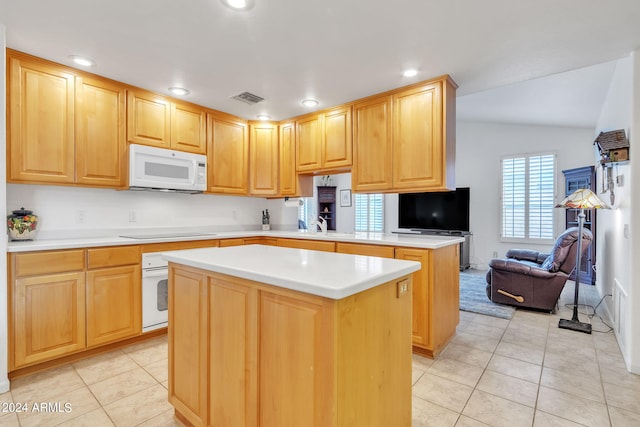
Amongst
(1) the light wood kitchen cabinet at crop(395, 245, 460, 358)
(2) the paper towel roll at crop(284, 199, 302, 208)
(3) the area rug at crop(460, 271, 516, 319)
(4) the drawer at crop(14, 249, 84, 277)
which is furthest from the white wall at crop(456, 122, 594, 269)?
(4) the drawer at crop(14, 249, 84, 277)

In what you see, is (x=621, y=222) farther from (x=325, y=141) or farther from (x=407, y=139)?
(x=325, y=141)

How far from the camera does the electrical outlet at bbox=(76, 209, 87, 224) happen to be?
2.93 meters

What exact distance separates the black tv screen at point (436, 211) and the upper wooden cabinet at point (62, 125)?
5.38m

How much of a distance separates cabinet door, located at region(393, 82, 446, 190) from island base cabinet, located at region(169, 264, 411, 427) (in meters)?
1.70

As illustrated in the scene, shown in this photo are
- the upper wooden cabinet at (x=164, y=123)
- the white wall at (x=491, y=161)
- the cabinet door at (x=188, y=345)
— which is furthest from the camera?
the white wall at (x=491, y=161)

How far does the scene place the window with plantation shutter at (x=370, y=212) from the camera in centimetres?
782

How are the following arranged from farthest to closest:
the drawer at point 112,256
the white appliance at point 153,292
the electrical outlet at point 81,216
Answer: the electrical outlet at point 81,216, the white appliance at point 153,292, the drawer at point 112,256

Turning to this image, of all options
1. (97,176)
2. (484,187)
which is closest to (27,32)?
(97,176)

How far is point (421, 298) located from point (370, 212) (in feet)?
18.1

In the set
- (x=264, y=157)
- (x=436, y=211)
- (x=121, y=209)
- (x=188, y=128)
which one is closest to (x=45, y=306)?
(x=121, y=209)

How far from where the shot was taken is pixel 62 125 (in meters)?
2.62

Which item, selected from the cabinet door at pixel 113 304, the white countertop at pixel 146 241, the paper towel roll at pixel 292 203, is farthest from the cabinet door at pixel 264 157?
the cabinet door at pixel 113 304

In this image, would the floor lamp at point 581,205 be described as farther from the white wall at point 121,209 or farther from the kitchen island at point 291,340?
the white wall at point 121,209

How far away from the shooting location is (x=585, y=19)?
1954 mm
